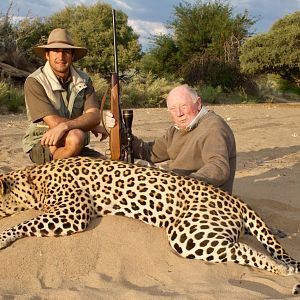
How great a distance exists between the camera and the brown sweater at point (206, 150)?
4.22 metres

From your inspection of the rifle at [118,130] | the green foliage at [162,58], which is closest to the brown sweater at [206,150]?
the rifle at [118,130]

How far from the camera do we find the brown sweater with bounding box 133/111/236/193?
422 centimetres

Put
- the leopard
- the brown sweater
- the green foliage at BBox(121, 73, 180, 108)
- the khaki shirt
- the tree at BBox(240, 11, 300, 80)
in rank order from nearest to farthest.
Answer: the leopard, the brown sweater, the khaki shirt, the green foliage at BBox(121, 73, 180, 108), the tree at BBox(240, 11, 300, 80)

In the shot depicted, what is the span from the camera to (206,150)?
4.32m

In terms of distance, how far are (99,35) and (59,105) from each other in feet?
83.4

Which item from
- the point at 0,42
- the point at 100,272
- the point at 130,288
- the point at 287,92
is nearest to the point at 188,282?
the point at 130,288

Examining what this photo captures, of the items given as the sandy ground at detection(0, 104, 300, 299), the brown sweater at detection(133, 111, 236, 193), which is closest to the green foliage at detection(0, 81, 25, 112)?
the brown sweater at detection(133, 111, 236, 193)

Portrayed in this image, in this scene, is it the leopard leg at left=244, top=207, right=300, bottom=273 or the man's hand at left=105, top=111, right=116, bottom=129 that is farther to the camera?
the man's hand at left=105, top=111, right=116, bottom=129

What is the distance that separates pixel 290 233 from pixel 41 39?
65.8 ft

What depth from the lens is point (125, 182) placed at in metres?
4.17

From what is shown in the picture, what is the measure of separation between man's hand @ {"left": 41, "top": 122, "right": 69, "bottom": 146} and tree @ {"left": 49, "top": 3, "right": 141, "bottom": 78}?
2294 centimetres

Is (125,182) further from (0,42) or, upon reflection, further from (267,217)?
(0,42)

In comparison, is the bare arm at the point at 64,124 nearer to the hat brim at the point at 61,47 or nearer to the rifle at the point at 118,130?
the rifle at the point at 118,130

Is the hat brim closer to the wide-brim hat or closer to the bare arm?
the wide-brim hat
